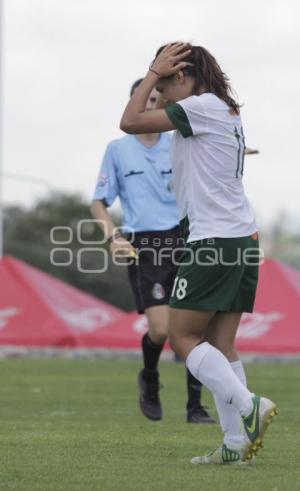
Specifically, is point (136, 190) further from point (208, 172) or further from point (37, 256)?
point (37, 256)

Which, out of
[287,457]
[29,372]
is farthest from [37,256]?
[287,457]

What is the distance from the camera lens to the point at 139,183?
9.62 meters

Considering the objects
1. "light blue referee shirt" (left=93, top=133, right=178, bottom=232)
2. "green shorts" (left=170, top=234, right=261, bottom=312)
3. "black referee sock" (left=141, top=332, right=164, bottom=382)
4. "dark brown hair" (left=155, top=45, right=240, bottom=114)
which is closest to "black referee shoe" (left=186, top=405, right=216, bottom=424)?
"black referee sock" (left=141, top=332, right=164, bottom=382)

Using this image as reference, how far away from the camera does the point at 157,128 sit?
6.28 metres

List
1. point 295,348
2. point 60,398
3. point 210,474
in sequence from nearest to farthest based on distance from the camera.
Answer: point 210,474
point 60,398
point 295,348

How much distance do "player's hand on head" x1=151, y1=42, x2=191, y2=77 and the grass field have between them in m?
1.99

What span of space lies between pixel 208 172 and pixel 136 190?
10.9ft

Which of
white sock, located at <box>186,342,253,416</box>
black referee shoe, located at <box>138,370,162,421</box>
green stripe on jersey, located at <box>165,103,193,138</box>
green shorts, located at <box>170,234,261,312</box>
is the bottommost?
black referee shoe, located at <box>138,370,162,421</box>

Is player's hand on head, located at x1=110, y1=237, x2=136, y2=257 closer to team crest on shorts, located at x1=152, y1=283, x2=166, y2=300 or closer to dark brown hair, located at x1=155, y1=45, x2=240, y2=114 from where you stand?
team crest on shorts, located at x1=152, y1=283, x2=166, y2=300

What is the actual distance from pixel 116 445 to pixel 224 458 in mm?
1056

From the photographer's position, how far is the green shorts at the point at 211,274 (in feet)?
20.4

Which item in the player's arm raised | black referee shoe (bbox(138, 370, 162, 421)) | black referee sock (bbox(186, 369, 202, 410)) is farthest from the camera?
black referee shoe (bbox(138, 370, 162, 421))

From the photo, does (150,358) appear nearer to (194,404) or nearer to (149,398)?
(149,398)

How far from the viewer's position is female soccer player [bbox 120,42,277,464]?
6.23 meters
